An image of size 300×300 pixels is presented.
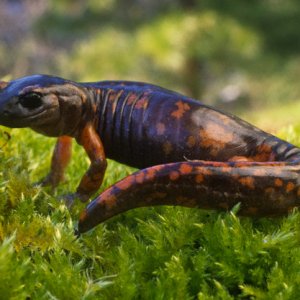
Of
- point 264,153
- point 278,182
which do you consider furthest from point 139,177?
point 264,153

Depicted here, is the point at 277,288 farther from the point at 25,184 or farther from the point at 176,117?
the point at 25,184

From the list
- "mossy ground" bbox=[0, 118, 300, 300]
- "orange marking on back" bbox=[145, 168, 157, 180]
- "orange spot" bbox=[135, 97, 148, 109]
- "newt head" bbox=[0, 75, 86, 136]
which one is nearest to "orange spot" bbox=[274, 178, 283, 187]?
"mossy ground" bbox=[0, 118, 300, 300]

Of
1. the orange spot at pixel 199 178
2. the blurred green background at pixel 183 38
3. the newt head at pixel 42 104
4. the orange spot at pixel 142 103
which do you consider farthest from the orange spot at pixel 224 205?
the blurred green background at pixel 183 38

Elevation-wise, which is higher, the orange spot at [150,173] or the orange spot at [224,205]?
the orange spot at [150,173]

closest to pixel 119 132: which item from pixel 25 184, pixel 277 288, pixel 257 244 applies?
pixel 25 184

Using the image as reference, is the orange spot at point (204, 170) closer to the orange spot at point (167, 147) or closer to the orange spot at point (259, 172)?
the orange spot at point (259, 172)

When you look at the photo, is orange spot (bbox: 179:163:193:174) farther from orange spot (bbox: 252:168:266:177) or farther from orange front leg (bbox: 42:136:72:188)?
orange front leg (bbox: 42:136:72:188)

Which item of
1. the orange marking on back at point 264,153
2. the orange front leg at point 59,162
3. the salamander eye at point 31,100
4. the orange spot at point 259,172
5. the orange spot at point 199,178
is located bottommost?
the orange front leg at point 59,162

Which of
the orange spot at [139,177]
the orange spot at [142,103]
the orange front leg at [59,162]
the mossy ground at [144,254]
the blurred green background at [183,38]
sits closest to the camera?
the mossy ground at [144,254]
